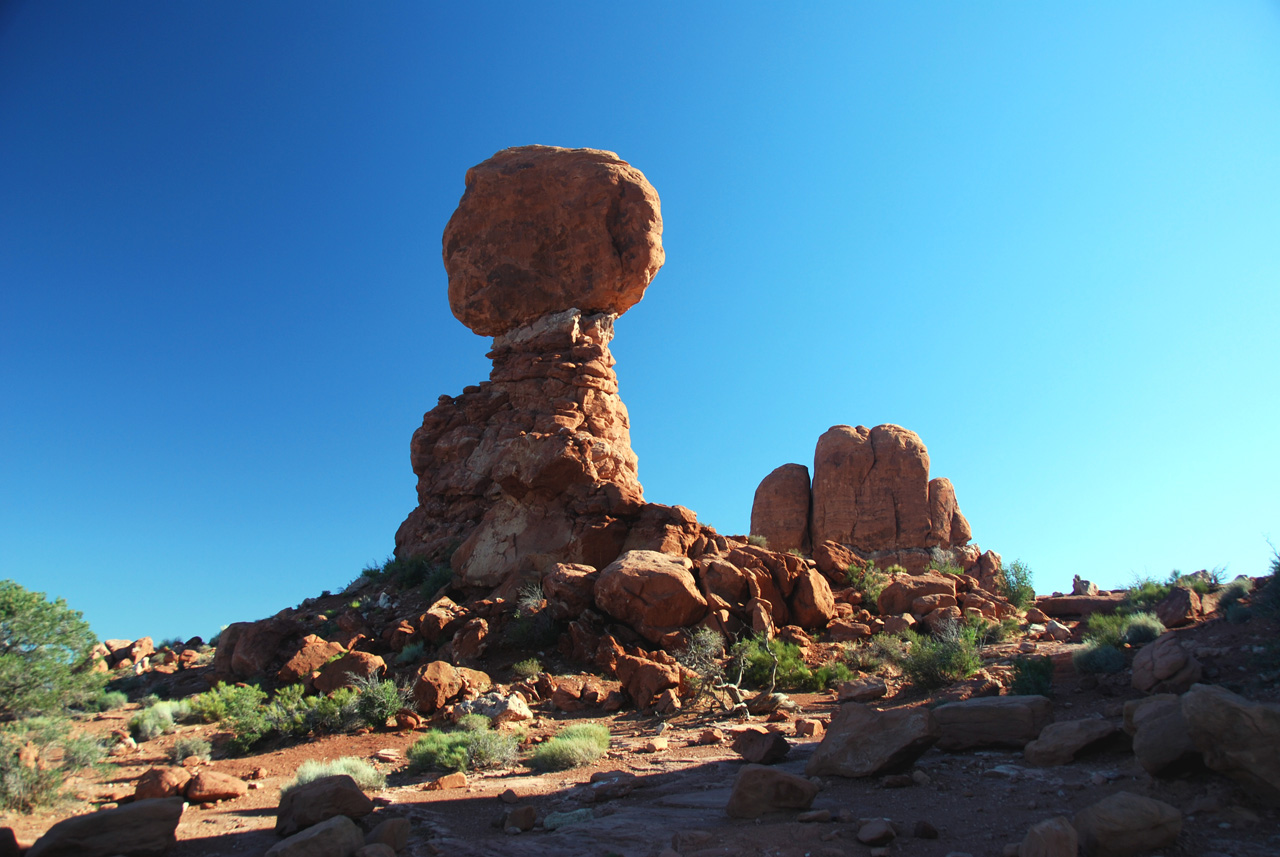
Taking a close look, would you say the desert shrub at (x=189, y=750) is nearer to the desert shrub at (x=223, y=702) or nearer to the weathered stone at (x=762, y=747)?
the desert shrub at (x=223, y=702)

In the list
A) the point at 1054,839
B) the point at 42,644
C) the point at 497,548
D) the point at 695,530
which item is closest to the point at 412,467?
the point at 497,548

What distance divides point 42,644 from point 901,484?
3068 cm

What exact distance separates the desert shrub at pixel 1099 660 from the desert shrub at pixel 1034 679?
368 mm

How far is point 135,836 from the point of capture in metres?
5.58

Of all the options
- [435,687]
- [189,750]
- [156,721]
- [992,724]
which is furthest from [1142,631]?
[156,721]

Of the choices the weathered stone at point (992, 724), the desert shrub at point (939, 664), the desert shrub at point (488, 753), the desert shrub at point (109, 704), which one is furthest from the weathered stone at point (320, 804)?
the desert shrub at point (109, 704)

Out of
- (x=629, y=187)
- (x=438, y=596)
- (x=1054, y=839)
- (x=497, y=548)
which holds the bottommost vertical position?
(x=1054, y=839)

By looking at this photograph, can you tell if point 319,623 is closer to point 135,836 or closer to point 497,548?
point 497,548

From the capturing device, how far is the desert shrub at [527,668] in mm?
13227

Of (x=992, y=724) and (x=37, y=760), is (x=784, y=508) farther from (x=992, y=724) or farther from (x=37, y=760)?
(x=37, y=760)

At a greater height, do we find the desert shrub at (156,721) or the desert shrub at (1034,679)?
the desert shrub at (156,721)

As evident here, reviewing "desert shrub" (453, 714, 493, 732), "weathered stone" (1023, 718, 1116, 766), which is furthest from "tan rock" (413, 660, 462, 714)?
"weathered stone" (1023, 718, 1116, 766)

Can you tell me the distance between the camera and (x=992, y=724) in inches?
287

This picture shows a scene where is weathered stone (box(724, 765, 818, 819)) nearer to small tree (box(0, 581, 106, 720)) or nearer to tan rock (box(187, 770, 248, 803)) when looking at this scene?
tan rock (box(187, 770, 248, 803))
